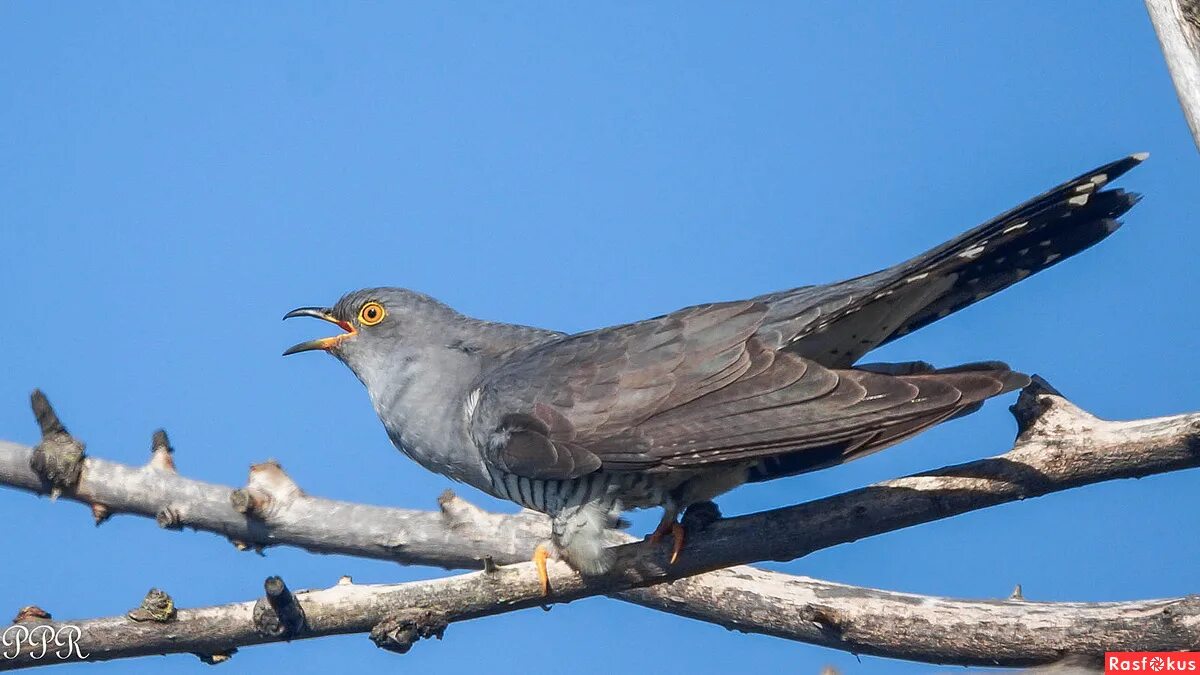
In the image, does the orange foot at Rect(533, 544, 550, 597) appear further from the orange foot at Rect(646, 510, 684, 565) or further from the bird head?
the bird head

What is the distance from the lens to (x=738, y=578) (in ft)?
12.9

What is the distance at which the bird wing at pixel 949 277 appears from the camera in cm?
344

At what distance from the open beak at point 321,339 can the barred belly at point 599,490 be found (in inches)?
52.9

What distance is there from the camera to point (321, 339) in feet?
16.4

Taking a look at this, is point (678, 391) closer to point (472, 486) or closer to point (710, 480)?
point (710, 480)

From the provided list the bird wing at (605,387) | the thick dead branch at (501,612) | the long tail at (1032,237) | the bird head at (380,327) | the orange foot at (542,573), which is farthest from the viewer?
the bird head at (380,327)

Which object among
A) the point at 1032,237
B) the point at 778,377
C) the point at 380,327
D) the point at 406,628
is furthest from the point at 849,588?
the point at 380,327

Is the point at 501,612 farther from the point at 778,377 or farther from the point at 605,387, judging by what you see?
the point at 778,377

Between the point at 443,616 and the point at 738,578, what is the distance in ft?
3.44

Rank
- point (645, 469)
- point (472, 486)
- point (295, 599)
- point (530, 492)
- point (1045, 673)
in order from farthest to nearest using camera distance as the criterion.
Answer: point (472, 486), point (530, 492), point (645, 469), point (295, 599), point (1045, 673)

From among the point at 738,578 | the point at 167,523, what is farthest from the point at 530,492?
the point at 167,523

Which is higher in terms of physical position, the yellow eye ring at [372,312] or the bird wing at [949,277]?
the yellow eye ring at [372,312]

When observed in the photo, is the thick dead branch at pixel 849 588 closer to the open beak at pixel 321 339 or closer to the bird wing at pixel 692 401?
the bird wing at pixel 692 401

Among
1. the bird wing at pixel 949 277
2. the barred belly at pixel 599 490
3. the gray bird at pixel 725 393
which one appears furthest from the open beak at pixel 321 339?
the bird wing at pixel 949 277
